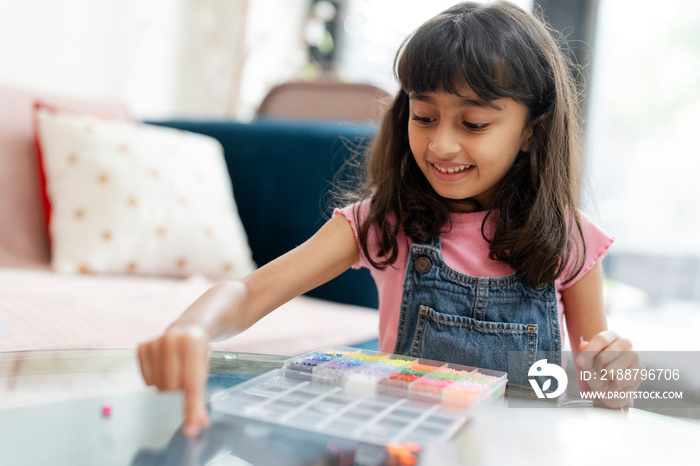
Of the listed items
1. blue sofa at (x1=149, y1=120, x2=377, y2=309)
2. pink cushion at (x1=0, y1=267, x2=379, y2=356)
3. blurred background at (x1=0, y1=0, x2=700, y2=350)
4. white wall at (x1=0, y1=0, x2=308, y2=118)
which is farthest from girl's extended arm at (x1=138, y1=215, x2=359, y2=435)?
white wall at (x1=0, y1=0, x2=308, y2=118)

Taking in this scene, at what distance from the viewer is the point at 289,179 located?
163cm

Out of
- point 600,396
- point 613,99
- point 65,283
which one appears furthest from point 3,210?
point 613,99

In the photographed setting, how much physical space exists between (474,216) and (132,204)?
0.81 m

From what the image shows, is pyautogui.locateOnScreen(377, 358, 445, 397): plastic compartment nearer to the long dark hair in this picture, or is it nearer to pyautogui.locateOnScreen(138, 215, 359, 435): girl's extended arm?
pyautogui.locateOnScreen(138, 215, 359, 435): girl's extended arm

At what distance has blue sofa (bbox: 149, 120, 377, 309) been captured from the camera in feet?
4.96

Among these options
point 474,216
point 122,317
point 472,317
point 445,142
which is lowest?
point 122,317

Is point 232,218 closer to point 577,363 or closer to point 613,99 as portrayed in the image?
point 577,363

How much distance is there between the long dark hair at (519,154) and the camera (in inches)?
31.6

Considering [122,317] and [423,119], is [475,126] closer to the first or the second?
[423,119]

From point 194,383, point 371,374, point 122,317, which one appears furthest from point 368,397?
point 122,317

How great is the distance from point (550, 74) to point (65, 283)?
92 centimetres

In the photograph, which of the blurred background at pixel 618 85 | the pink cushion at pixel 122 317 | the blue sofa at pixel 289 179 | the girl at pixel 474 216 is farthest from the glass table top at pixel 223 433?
the blurred background at pixel 618 85

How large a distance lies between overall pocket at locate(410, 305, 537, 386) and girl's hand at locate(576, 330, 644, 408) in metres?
0.19

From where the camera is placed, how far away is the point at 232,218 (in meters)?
1.58
